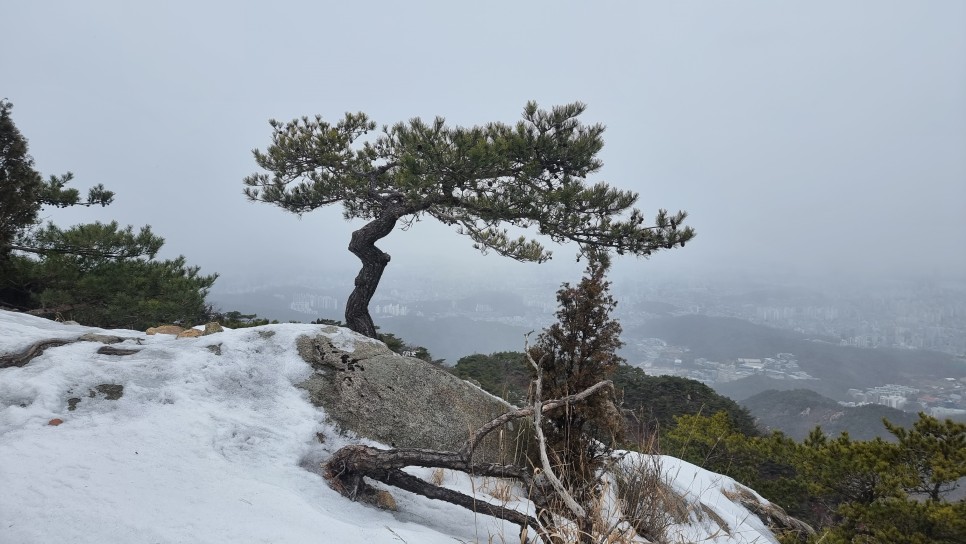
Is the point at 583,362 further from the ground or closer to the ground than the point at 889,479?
further from the ground

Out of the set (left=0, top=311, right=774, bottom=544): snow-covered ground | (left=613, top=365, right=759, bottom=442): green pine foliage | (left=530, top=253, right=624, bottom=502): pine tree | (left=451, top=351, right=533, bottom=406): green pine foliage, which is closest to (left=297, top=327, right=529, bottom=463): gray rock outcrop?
(left=0, top=311, right=774, bottom=544): snow-covered ground

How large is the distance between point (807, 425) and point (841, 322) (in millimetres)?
134697

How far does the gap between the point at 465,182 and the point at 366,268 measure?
98.1 inches

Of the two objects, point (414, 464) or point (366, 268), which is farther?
point (366, 268)

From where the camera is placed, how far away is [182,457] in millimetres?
2738

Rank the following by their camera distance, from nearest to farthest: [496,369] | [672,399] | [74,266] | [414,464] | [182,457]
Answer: [182,457], [414,464], [74,266], [672,399], [496,369]

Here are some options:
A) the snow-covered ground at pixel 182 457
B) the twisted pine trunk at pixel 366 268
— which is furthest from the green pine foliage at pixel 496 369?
the snow-covered ground at pixel 182 457

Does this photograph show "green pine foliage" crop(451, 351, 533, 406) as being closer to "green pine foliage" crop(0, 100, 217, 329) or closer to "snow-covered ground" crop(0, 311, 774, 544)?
"green pine foliage" crop(0, 100, 217, 329)

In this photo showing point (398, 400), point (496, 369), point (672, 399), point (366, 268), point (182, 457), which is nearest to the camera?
point (182, 457)

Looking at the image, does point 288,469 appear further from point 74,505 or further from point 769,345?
point 769,345

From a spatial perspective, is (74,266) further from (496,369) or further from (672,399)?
(672,399)

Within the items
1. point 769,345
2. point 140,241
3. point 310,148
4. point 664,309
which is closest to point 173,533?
point 310,148

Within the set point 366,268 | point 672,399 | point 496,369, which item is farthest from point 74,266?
point 672,399

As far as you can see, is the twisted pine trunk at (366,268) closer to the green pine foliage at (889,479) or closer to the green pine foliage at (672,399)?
the green pine foliage at (889,479)
